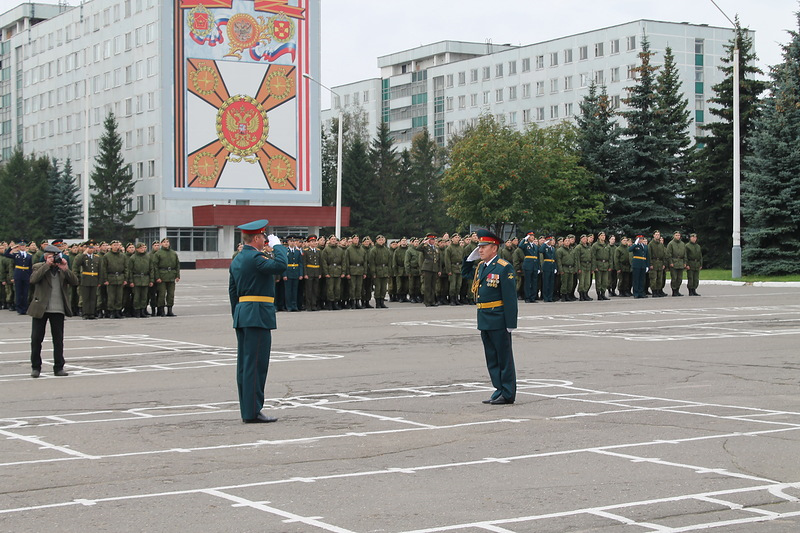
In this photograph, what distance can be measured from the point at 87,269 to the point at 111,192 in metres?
71.3

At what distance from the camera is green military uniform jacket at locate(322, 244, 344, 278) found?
101ft

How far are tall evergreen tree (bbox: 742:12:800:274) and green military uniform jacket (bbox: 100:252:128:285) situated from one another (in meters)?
28.8

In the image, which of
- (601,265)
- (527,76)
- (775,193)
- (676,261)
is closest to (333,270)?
(601,265)

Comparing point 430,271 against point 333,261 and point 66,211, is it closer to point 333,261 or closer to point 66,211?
point 333,261

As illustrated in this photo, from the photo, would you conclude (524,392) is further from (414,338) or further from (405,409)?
(414,338)

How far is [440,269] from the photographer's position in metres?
31.5

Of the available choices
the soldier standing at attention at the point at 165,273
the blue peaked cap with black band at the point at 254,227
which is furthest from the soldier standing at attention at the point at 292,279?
the blue peaked cap with black band at the point at 254,227

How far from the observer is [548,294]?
3312cm

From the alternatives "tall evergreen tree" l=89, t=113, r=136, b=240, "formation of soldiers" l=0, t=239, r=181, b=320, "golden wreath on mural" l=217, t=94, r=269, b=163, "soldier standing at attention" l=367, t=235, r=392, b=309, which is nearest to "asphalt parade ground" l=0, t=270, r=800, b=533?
"formation of soldiers" l=0, t=239, r=181, b=320

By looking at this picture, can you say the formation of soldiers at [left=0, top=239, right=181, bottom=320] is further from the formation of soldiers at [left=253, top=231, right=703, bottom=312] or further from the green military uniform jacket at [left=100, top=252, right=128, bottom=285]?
the formation of soldiers at [left=253, top=231, right=703, bottom=312]

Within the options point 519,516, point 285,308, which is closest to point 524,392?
point 519,516

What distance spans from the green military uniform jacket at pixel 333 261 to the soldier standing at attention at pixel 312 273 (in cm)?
18

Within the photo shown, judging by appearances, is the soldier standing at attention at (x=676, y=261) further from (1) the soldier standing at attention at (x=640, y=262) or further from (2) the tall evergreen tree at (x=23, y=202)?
(2) the tall evergreen tree at (x=23, y=202)

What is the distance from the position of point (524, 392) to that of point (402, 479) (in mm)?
5059
